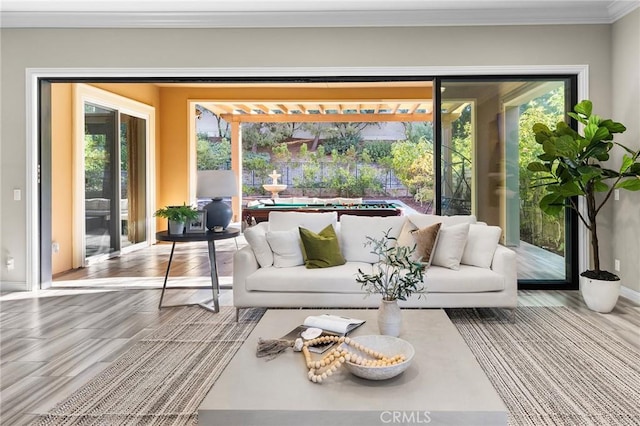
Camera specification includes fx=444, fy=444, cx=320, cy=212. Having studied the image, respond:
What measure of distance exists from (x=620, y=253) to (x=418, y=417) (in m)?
3.90

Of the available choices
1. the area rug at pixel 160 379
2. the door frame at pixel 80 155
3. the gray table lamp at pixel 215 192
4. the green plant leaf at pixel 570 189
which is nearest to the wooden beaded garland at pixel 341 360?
the area rug at pixel 160 379

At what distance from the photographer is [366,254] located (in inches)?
158

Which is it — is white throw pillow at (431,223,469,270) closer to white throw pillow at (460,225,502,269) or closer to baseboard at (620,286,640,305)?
white throw pillow at (460,225,502,269)

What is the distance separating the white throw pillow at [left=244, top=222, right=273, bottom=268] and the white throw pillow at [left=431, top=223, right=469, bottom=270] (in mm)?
1411

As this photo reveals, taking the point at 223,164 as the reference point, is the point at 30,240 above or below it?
below

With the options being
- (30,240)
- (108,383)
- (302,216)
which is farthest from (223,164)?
(108,383)

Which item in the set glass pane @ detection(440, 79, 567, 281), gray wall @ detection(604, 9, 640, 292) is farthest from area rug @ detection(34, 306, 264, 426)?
gray wall @ detection(604, 9, 640, 292)

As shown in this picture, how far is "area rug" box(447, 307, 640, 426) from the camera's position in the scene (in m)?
2.19

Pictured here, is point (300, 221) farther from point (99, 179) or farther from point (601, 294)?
point (99, 179)

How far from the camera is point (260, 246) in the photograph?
3.77 m

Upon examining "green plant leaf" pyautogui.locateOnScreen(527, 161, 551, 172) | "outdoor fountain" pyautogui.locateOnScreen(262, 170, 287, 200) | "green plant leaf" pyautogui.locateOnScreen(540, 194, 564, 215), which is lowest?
"green plant leaf" pyautogui.locateOnScreen(540, 194, 564, 215)

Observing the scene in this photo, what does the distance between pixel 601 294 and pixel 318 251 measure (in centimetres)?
245

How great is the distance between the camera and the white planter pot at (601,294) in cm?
378

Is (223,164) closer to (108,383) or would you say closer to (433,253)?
(433,253)
